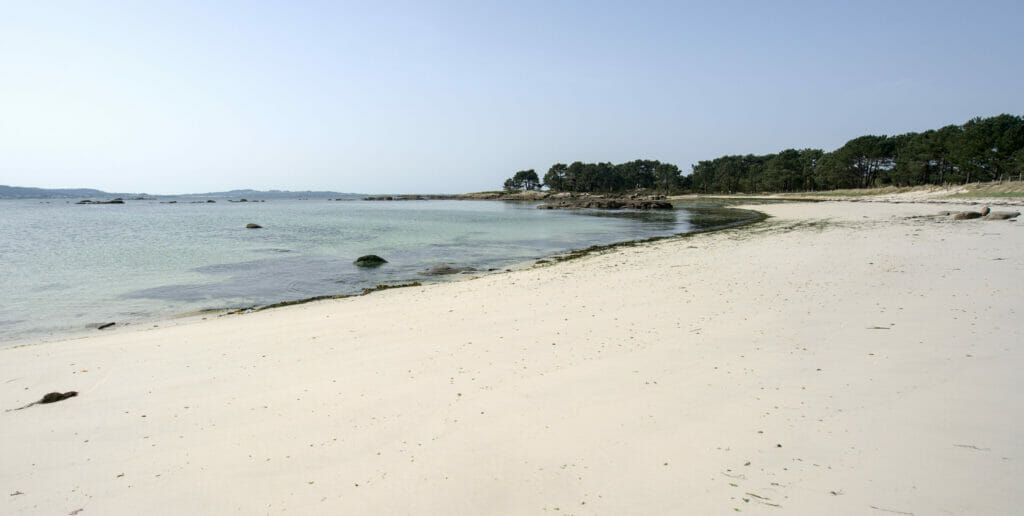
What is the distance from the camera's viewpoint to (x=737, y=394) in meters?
4.60

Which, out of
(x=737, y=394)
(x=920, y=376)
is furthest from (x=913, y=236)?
(x=737, y=394)

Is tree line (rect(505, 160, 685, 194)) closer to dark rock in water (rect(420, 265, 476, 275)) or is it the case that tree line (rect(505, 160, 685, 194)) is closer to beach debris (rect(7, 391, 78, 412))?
dark rock in water (rect(420, 265, 476, 275))

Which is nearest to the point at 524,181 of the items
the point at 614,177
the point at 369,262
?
the point at 614,177

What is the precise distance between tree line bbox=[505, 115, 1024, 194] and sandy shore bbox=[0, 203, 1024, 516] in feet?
212

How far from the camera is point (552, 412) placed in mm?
4406

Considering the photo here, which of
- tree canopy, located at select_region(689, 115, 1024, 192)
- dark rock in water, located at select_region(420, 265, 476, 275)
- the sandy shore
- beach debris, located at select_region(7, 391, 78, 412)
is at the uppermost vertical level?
tree canopy, located at select_region(689, 115, 1024, 192)

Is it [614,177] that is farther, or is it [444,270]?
[614,177]

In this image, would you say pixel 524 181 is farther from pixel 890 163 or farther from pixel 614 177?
pixel 890 163

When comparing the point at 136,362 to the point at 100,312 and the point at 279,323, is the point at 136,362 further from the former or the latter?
the point at 100,312

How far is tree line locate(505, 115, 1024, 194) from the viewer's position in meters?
54.4

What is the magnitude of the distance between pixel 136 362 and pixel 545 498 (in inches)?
265

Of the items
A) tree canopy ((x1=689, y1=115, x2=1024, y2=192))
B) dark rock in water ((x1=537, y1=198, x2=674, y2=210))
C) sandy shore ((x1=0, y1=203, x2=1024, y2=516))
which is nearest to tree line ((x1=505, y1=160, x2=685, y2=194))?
tree canopy ((x1=689, y1=115, x2=1024, y2=192))

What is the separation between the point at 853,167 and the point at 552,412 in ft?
331

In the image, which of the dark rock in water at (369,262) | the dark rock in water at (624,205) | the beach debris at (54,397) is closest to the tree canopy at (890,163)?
the dark rock in water at (624,205)
